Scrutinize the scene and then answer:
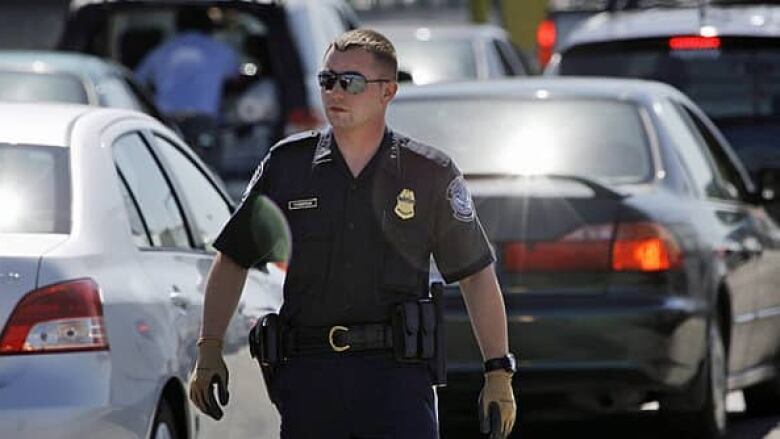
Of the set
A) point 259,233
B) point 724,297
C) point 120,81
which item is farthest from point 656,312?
point 120,81

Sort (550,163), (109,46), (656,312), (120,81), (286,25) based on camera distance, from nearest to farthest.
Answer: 1. (656,312)
2. (550,163)
3. (120,81)
4. (286,25)
5. (109,46)

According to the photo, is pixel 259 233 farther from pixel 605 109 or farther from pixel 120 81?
pixel 120 81

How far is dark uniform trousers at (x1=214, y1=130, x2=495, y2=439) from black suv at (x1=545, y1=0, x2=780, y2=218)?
26.2 feet

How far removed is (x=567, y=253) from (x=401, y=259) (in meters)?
3.57

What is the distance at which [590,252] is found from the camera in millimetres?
9367

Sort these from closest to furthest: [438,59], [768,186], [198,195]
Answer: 1. [198,195]
2. [768,186]
3. [438,59]

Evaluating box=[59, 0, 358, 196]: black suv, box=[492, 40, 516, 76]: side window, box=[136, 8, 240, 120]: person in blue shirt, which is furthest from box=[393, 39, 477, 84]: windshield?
box=[136, 8, 240, 120]: person in blue shirt

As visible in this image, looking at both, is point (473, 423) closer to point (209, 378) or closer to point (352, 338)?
point (209, 378)

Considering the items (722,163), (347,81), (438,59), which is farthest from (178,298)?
(438,59)

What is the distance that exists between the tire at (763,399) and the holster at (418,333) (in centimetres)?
587

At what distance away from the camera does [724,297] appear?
10.3 metres

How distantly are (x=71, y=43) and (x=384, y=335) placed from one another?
36.5ft

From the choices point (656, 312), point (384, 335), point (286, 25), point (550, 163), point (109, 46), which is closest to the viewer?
point (384, 335)

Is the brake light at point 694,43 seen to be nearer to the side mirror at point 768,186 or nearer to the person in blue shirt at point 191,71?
the side mirror at point 768,186
